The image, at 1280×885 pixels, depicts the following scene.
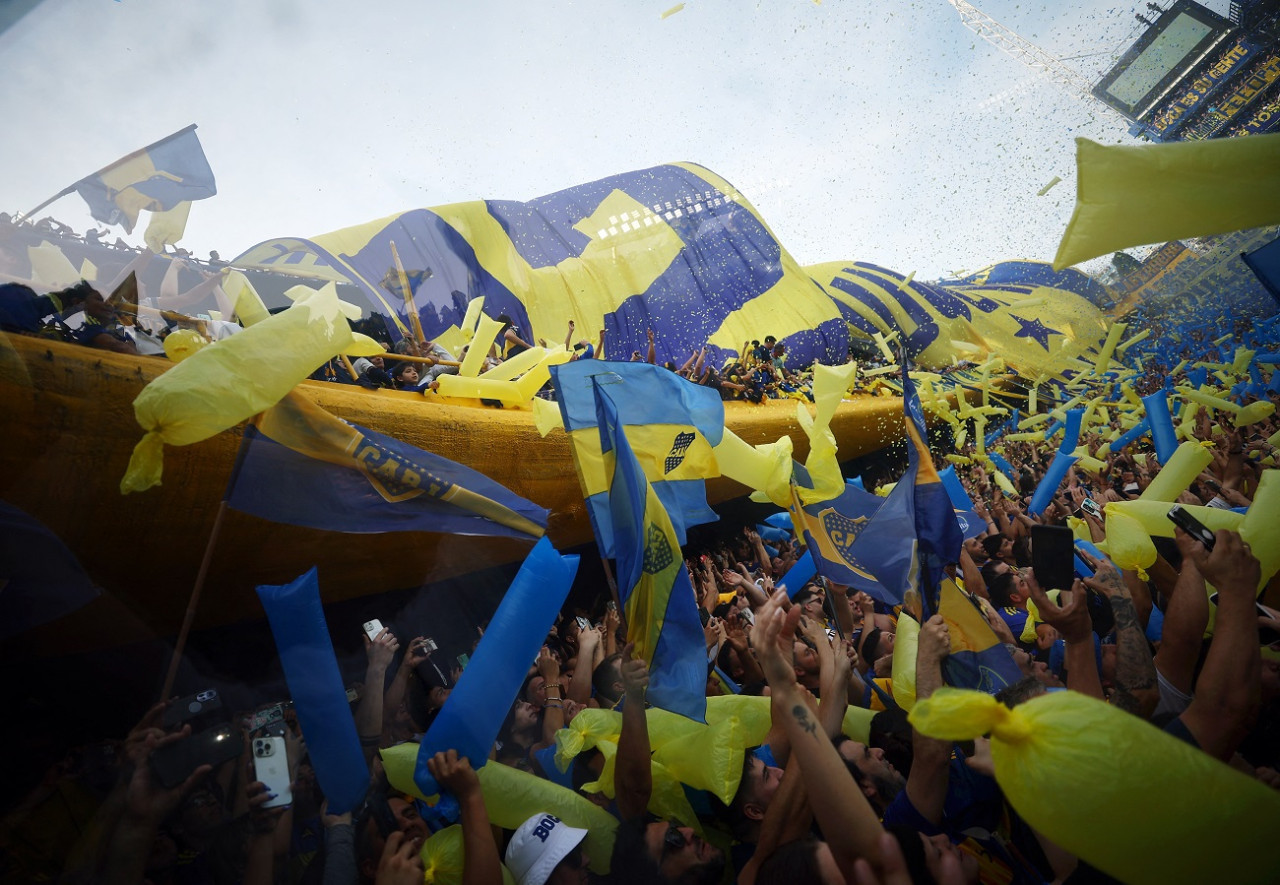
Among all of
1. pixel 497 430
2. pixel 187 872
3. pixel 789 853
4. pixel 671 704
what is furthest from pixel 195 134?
pixel 789 853

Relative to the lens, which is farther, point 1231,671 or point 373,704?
point 373,704

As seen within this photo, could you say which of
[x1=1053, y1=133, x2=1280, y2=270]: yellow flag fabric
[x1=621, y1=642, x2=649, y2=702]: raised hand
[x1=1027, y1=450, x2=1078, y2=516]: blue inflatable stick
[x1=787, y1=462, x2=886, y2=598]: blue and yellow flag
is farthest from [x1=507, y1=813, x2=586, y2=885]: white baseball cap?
[x1=1027, y1=450, x2=1078, y2=516]: blue inflatable stick

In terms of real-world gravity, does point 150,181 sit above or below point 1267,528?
above

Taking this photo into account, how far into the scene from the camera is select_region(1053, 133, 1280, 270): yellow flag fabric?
151 cm

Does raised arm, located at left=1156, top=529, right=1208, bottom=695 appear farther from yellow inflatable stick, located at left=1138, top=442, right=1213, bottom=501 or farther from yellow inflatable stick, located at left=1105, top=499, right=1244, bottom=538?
yellow inflatable stick, located at left=1138, top=442, right=1213, bottom=501

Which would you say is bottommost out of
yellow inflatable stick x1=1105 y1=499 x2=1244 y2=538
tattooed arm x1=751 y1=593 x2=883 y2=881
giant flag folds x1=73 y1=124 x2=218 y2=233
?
tattooed arm x1=751 y1=593 x2=883 y2=881

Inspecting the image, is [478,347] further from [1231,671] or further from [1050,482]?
[1050,482]

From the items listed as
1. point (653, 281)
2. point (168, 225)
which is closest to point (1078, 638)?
point (168, 225)

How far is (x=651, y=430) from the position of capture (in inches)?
130

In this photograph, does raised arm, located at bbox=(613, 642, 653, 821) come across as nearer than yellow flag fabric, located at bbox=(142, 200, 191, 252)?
Yes

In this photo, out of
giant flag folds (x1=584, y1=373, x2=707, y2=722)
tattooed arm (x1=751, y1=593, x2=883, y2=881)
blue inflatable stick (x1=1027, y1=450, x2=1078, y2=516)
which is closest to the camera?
tattooed arm (x1=751, y1=593, x2=883, y2=881)

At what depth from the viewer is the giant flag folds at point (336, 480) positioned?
9.77 feet

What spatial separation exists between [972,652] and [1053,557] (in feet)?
2.02

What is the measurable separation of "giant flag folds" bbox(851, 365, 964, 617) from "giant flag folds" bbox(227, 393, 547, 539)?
2320 millimetres
